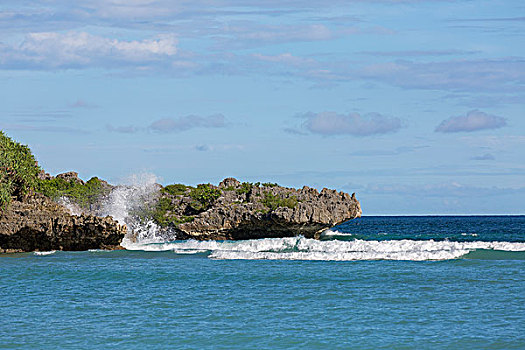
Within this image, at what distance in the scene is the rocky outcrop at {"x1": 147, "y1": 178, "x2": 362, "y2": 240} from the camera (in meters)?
46.6

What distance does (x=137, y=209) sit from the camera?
1954 inches

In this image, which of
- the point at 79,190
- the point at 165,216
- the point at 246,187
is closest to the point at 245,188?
the point at 246,187

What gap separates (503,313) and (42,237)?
22.8m

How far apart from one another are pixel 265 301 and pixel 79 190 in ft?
107

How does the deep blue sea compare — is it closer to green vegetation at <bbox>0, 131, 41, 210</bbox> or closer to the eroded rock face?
the eroded rock face

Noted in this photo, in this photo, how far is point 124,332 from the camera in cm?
1544

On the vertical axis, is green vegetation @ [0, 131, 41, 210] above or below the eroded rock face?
above

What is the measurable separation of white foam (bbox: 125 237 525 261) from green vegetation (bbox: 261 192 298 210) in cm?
819

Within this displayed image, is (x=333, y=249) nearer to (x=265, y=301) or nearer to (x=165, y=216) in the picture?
(x=165, y=216)

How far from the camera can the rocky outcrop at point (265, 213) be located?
46.6 meters

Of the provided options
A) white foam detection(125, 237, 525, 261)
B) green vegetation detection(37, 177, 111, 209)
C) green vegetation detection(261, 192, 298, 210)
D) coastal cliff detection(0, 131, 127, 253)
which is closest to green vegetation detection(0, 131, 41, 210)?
coastal cliff detection(0, 131, 127, 253)

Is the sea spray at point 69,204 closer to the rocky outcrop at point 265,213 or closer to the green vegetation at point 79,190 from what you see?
the green vegetation at point 79,190

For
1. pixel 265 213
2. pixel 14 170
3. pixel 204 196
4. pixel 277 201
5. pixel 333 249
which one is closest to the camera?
pixel 14 170

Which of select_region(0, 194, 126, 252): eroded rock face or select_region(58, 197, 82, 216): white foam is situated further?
select_region(58, 197, 82, 216): white foam
